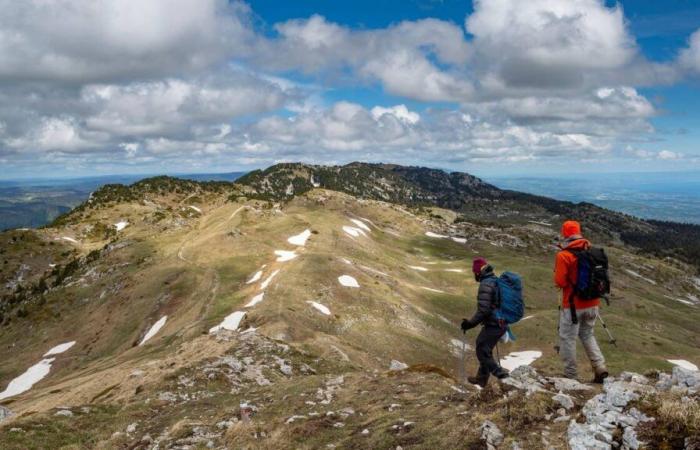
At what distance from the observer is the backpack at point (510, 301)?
54.8 feet

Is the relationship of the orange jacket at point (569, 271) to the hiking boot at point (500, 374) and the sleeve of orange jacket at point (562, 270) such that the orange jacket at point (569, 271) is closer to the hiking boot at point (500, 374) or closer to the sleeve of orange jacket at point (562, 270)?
the sleeve of orange jacket at point (562, 270)

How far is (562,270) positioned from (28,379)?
75.7 metres

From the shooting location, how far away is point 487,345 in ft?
56.4

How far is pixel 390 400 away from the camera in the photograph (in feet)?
64.3

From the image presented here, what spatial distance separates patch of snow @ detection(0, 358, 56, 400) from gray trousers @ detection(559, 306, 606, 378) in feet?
228

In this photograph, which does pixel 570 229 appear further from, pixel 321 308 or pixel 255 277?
pixel 255 277

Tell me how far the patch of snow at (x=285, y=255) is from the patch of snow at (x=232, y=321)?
26.9 metres

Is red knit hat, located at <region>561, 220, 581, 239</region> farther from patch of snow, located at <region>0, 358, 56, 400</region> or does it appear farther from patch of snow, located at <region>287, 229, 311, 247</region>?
patch of snow, located at <region>287, 229, 311, 247</region>

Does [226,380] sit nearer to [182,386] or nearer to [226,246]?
[182,386]

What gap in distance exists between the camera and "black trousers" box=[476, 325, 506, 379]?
17.0 meters

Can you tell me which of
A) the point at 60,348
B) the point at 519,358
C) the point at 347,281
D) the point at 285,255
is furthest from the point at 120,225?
the point at 519,358

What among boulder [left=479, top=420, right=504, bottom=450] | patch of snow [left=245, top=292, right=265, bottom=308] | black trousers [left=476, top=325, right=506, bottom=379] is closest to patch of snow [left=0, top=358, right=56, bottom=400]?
patch of snow [left=245, top=292, right=265, bottom=308]

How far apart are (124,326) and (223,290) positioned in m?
17.7

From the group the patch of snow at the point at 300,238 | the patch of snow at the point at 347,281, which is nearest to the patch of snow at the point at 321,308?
the patch of snow at the point at 347,281
